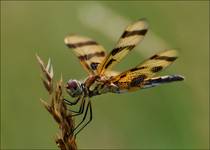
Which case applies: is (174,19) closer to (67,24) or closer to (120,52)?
(67,24)

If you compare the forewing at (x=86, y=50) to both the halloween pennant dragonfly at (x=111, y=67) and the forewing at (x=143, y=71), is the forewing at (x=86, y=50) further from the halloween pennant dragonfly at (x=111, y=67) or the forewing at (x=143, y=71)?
the forewing at (x=143, y=71)

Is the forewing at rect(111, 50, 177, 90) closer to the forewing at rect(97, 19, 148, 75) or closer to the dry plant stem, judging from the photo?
the forewing at rect(97, 19, 148, 75)

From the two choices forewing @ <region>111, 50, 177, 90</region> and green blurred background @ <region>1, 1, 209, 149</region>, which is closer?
forewing @ <region>111, 50, 177, 90</region>

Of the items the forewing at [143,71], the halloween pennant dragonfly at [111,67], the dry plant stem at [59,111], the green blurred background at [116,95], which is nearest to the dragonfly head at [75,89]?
the halloween pennant dragonfly at [111,67]

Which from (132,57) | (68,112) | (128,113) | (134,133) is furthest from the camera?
(132,57)

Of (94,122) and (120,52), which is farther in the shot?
(94,122)

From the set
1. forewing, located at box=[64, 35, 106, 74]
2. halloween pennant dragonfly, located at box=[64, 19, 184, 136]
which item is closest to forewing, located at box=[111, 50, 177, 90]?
halloween pennant dragonfly, located at box=[64, 19, 184, 136]

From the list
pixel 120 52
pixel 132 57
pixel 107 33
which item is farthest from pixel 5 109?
pixel 120 52
